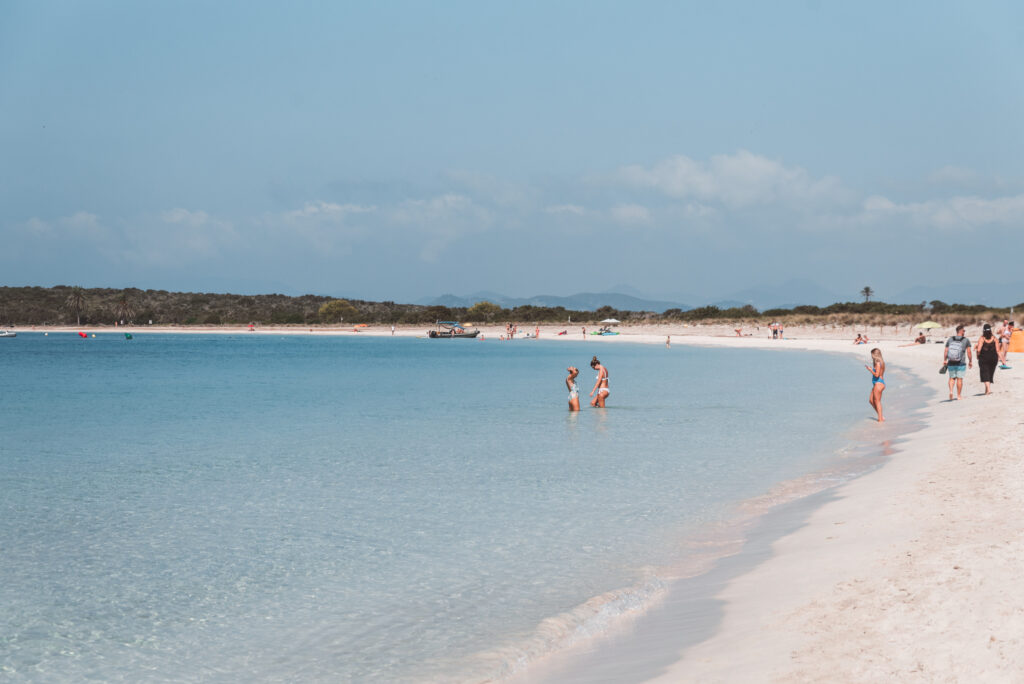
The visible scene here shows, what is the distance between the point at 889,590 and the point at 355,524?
728cm

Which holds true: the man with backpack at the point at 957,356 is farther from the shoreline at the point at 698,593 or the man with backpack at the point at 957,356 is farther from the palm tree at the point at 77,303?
the palm tree at the point at 77,303

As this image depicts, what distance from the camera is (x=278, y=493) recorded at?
14070 millimetres

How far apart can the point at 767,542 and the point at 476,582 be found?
350 cm

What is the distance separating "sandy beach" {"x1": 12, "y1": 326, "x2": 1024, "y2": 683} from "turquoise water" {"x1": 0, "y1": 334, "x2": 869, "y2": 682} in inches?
54.4

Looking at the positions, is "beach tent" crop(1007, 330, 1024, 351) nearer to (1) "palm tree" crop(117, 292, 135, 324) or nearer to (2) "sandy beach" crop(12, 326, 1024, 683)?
(2) "sandy beach" crop(12, 326, 1024, 683)

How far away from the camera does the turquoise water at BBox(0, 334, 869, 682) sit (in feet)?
24.0

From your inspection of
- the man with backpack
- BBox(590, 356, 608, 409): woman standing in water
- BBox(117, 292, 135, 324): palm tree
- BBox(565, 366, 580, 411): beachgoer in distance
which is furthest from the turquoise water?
BBox(117, 292, 135, 324): palm tree

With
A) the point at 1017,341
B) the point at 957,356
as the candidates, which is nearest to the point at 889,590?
the point at 957,356

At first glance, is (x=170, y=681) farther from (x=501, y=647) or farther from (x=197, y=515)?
(x=197, y=515)

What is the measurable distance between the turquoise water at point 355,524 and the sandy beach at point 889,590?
1381 millimetres

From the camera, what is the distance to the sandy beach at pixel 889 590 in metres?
5.39

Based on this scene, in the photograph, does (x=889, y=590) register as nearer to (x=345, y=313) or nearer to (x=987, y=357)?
(x=987, y=357)

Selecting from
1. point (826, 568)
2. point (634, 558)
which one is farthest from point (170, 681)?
point (826, 568)

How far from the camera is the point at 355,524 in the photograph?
38.6 feet
